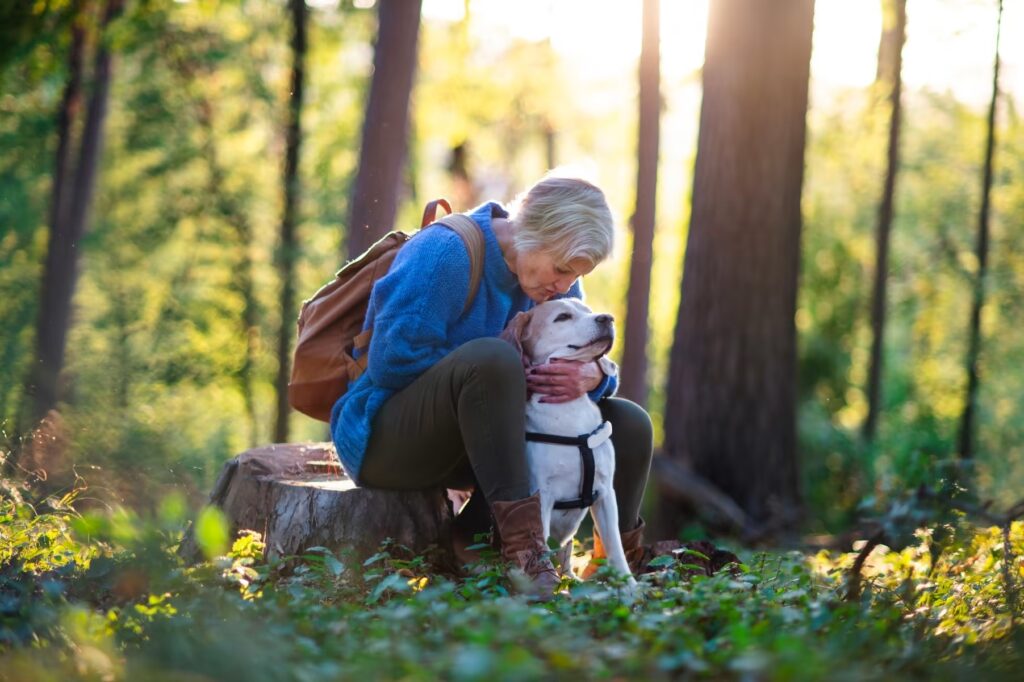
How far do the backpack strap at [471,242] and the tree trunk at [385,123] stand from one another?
13.7 feet

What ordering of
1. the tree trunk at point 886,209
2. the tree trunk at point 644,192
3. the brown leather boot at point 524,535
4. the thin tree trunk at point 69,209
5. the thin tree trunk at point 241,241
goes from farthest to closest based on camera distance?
the thin tree trunk at point 241,241 → the tree trunk at point 886,209 → the thin tree trunk at point 69,209 → the tree trunk at point 644,192 → the brown leather boot at point 524,535

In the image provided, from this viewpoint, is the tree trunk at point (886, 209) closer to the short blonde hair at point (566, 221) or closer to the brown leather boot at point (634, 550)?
the brown leather boot at point (634, 550)

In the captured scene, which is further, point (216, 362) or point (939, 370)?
point (939, 370)

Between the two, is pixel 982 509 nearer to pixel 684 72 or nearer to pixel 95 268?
pixel 684 72

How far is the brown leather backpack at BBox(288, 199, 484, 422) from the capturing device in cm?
449

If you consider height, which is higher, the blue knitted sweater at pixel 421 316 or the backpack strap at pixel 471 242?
the backpack strap at pixel 471 242

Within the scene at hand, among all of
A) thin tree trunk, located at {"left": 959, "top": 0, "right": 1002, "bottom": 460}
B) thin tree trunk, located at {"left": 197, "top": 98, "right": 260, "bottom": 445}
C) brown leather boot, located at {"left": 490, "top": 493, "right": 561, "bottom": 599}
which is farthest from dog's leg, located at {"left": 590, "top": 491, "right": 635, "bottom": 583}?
thin tree trunk, located at {"left": 197, "top": 98, "right": 260, "bottom": 445}

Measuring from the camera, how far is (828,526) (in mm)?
10859

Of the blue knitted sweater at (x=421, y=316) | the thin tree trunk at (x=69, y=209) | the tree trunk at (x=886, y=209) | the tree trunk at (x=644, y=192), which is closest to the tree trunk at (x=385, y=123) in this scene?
the tree trunk at (x=644, y=192)

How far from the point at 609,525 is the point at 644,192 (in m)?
7.50

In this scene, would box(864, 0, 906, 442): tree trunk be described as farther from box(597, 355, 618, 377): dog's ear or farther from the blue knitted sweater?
the blue knitted sweater

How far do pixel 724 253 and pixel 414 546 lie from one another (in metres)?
4.67

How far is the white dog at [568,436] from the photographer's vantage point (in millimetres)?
4164

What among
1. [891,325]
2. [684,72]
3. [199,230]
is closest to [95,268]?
[199,230]
